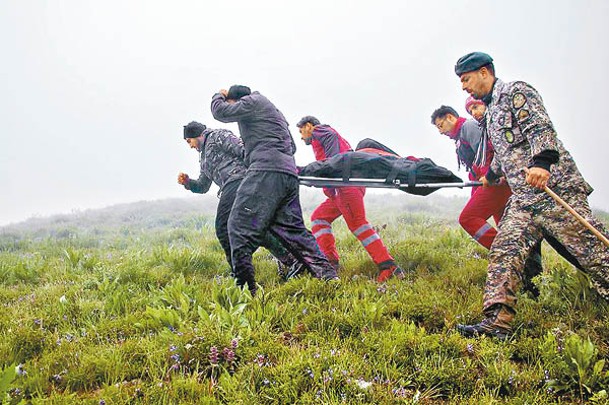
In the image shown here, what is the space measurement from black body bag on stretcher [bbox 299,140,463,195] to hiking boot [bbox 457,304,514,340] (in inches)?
74.4

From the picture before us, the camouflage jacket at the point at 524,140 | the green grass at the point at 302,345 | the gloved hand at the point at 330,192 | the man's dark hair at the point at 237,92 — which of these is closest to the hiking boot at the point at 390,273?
the green grass at the point at 302,345

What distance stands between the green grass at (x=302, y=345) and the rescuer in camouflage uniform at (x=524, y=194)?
0.34 m

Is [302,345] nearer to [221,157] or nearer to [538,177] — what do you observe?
[538,177]

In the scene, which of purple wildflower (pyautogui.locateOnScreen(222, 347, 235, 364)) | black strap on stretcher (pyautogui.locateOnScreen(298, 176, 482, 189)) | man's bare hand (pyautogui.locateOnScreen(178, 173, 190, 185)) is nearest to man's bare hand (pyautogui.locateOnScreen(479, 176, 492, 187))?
black strap on stretcher (pyautogui.locateOnScreen(298, 176, 482, 189))

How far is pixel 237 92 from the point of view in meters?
5.48

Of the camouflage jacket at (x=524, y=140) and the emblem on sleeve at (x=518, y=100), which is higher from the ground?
the emblem on sleeve at (x=518, y=100)

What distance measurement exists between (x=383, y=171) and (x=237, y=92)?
7.10ft

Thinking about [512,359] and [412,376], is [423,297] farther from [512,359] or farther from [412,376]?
[412,376]

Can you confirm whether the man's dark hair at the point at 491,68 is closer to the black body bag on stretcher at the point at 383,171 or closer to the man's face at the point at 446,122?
the black body bag on stretcher at the point at 383,171

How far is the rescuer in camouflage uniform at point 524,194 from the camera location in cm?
351

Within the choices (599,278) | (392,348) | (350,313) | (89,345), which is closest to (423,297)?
(350,313)

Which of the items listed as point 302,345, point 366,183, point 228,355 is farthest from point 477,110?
point 228,355

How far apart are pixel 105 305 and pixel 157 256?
74.6 inches

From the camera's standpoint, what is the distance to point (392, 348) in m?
3.16
